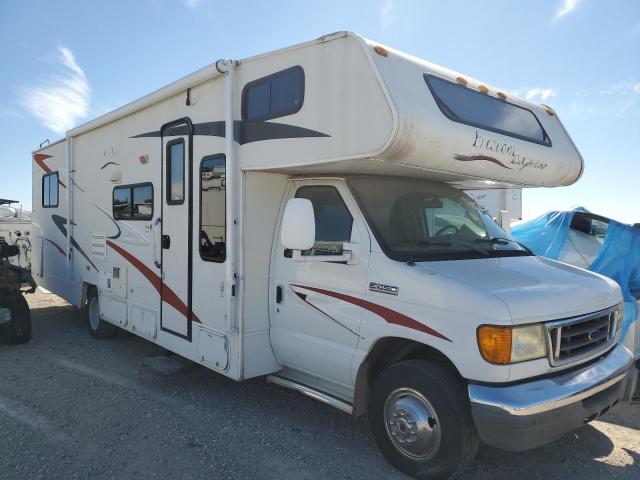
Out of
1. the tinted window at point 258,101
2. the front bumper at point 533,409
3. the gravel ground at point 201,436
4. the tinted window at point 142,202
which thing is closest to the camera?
the front bumper at point 533,409

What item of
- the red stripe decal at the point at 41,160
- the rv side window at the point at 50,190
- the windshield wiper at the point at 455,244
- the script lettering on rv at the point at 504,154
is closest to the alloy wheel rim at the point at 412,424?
the windshield wiper at the point at 455,244

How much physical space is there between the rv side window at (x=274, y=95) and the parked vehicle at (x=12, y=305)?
15.9 ft

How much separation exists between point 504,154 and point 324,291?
5.87 ft

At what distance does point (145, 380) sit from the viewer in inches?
215

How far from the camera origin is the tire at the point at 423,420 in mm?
3139

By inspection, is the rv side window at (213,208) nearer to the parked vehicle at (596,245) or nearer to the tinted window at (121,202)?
the tinted window at (121,202)

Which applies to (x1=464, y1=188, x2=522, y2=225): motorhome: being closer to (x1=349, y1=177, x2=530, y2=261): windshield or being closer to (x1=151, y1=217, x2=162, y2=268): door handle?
(x1=349, y1=177, x2=530, y2=261): windshield

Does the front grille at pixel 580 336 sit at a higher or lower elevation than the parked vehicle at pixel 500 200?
lower

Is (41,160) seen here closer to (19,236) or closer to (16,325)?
(16,325)

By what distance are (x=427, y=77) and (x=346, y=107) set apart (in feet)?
2.29

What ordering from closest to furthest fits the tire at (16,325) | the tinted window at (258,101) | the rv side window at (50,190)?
1. the tinted window at (258,101)
2. the tire at (16,325)
3. the rv side window at (50,190)

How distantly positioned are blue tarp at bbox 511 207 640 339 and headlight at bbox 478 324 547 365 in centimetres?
281

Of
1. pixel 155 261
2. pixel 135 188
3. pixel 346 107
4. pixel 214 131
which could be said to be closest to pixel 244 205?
pixel 214 131

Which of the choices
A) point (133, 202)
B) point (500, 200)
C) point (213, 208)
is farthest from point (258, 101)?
point (500, 200)
